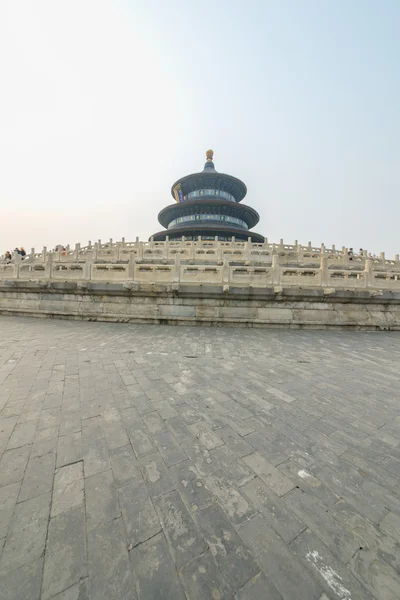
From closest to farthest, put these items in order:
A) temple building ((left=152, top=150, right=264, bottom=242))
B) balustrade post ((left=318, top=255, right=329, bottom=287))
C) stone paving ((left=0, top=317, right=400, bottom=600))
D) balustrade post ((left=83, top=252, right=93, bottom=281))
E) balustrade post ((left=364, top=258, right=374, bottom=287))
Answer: stone paving ((left=0, top=317, right=400, bottom=600)) → balustrade post ((left=318, top=255, right=329, bottom=287)) → balustrade post ((left=364, top=258, right=374, bottom=287)) → balustrade post ((left=83, top=252, right=93, bottom=281)) → temple building ((left=152, top=150, right=264, bottom=242))

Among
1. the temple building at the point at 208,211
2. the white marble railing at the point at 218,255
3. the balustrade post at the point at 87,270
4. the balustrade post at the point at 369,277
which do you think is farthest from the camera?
the temple building at the point at 208,211

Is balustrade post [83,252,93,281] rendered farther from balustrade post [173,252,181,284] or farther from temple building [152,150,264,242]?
temple building [152,150,264,242]

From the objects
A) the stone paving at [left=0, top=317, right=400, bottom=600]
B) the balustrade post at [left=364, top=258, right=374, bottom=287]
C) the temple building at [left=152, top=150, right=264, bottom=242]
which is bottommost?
the stone paving at [left=0, top=317, right=400, bottom=600]

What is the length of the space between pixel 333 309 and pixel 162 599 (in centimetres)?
992

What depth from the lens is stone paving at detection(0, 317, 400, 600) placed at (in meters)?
1.21

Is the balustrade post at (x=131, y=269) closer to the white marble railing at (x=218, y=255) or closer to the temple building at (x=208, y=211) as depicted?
the white marble railing at (x=218, y=255)

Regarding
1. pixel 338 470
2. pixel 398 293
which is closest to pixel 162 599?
pixel 338 470

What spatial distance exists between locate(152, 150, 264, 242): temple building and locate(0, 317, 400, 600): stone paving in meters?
28.1

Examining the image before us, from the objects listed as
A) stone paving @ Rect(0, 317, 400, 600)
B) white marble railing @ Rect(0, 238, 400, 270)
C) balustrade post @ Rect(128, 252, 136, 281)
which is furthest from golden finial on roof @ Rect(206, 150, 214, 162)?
stone paving @ Rect(0, 317, 400, 600)

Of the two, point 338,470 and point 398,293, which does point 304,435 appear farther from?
point 398,293

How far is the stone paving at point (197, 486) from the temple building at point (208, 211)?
1108 inches

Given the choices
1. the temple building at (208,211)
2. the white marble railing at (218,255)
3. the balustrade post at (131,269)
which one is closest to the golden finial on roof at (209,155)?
the temple building at (208,211)

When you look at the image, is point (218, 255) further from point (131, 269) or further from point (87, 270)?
point (87, 270)

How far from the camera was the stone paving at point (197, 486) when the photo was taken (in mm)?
1210
